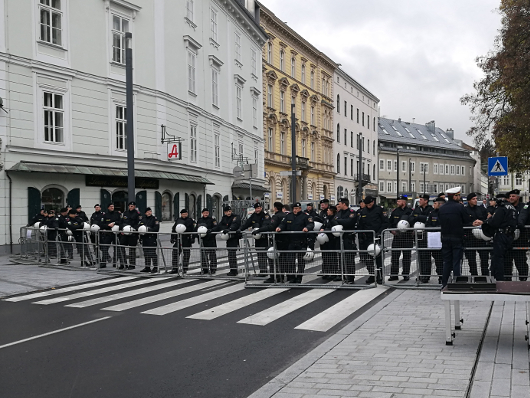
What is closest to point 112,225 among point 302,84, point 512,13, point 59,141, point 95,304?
point 95,304

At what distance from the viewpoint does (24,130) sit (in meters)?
20.5

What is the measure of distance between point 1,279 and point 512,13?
795 inches

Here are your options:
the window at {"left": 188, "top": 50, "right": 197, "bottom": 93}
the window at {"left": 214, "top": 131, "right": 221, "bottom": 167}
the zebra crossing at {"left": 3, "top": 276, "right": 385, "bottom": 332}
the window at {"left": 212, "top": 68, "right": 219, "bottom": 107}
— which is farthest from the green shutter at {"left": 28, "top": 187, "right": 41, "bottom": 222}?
the window at {"left": 212, "top": 68, "right": 219, "bottom": 107}

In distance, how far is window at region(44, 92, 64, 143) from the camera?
2153 cm

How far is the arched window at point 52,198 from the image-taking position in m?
21.4

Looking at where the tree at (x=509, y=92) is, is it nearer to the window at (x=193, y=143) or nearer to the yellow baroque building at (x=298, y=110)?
the window at (x=193, y=143)

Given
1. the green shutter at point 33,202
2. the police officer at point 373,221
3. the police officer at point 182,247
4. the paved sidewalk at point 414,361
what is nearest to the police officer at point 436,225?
the police officer at point 373,221

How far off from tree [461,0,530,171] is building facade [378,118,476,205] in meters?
56.2

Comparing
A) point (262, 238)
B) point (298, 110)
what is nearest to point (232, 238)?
point (262, 238)

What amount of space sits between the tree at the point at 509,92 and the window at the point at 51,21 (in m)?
16.9

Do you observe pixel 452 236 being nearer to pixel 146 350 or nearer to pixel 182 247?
pixel 146 350

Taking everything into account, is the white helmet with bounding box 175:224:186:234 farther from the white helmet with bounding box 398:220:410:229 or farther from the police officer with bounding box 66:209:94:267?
the white helmet with bounding box 398:220:410:229

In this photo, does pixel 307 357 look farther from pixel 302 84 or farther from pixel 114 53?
pixel 302 84

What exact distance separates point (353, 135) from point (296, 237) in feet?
205
